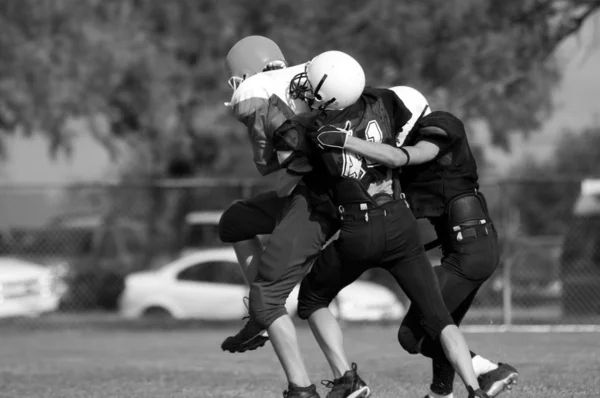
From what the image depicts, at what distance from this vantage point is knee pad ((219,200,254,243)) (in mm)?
7105

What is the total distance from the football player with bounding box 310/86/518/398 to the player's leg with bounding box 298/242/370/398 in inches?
15.0

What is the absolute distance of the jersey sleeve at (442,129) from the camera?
621 centimetres

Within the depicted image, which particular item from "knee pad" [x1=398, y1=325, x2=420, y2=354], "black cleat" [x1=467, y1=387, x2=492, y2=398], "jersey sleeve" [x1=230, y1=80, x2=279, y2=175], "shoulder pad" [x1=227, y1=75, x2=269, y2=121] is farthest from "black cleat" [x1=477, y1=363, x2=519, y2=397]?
"shoulder pad" [x1=227, y1=75, x2=269, y2=121]

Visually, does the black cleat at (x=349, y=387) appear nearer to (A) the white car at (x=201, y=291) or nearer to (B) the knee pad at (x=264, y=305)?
(B) the knee pad at (x=264, y=305)

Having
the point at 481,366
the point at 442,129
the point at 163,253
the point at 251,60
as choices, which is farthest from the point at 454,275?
the point at 163,253

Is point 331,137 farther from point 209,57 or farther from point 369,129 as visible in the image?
point 209,57

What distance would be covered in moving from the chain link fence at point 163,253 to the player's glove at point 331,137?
11.1 meters

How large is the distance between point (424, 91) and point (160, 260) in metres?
5.35

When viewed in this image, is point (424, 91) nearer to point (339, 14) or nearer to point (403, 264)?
point (339, 14)

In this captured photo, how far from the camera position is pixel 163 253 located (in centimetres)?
1908

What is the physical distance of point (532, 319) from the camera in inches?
669

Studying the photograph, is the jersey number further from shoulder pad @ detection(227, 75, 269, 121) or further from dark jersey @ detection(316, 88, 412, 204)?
shoulder pad @ detection(227, 75, 269, 121)

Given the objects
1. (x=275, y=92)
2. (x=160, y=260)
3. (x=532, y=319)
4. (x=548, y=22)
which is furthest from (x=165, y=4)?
(x=275, y=92)

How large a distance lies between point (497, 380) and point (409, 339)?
55 centimetres
